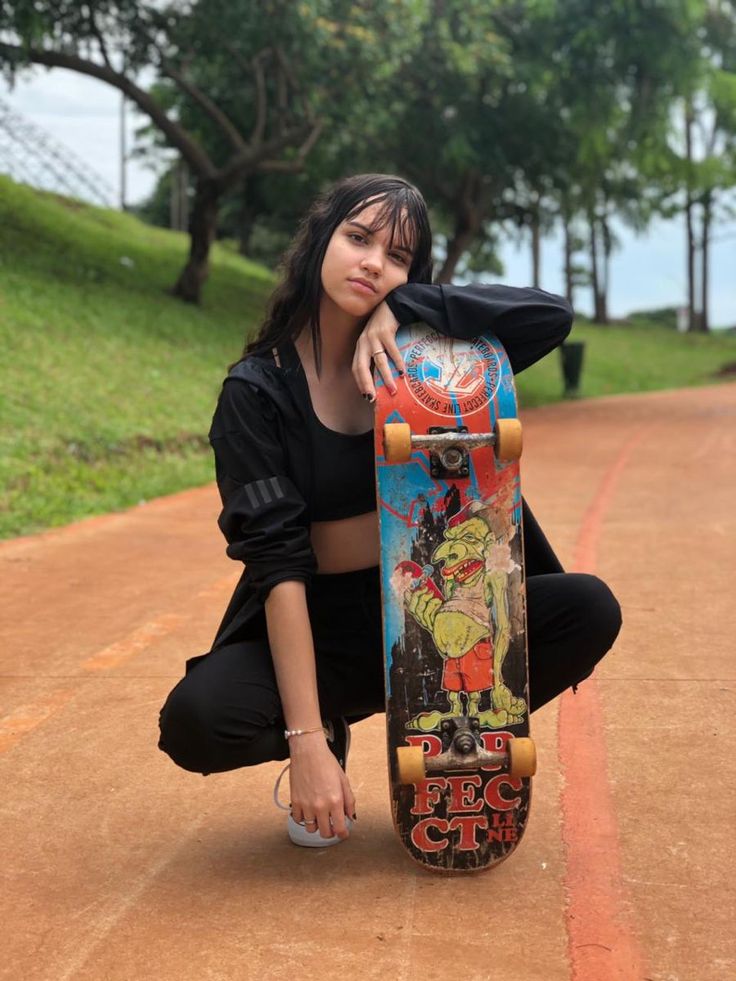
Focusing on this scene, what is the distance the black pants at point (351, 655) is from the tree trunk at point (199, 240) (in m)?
17.1

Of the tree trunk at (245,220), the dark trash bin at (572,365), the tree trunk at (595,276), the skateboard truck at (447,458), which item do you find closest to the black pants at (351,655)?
the skateboard truck at (447,458)

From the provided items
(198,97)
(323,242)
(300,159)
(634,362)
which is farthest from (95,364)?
(634,362)

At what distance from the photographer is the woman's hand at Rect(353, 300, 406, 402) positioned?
278cm

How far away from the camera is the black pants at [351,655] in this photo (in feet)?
9.18

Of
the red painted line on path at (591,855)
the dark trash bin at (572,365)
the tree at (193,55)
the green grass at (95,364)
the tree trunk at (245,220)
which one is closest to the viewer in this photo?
the red painted line on path at (591,855)

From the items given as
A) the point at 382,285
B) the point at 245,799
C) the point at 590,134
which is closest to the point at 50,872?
the point at 245,799

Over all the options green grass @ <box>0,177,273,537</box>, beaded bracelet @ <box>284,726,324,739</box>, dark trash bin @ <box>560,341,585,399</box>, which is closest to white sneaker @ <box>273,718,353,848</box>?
beaded bracelet @ <box>284,726,324,739</box>

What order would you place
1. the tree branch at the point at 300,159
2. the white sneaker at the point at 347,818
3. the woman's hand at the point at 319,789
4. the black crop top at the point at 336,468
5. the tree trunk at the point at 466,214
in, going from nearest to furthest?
the woman's hand at the point at 319,789, the black crop top at the point at 336,468, the white sneaker at the point at 347,818, the tree branch at the point at 300,159, the tree trunk at the point at 466,214

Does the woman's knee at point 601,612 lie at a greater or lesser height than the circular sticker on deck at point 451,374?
lesser

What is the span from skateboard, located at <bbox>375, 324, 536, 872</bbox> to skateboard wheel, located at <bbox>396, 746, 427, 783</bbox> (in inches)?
1.1

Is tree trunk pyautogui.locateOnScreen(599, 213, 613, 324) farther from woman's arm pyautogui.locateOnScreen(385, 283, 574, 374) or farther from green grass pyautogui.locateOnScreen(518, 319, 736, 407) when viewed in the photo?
woman's arm pyautogui.locateOnScreen(385, 283, 574, 374)

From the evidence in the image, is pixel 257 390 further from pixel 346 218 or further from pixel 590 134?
pixel 590 134

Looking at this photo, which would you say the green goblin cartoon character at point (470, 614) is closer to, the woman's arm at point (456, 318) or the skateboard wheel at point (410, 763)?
the skateboard wheel at point (410, 763)

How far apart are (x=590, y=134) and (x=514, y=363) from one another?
60.4 feet
